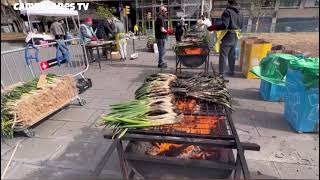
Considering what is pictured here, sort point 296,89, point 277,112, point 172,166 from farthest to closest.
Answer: point 277,112 → point 296,89 → point 172,166

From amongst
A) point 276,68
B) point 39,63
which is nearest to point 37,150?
point 39,63

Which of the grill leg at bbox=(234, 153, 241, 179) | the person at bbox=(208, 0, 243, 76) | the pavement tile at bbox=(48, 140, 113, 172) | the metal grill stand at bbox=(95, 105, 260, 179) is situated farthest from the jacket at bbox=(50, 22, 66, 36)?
the grill leg at bbox=(234, 153, 241, 179)

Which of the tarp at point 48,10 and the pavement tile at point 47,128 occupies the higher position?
the tarp at point 48,10

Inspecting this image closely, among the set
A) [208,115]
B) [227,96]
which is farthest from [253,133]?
[208,115]

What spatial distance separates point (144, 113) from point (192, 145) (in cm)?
57

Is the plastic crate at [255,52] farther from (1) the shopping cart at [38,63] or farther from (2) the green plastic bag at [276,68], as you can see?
(1) the shopping cart at [38,63]

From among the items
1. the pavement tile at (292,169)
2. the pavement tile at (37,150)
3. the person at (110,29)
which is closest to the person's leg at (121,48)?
the person at (110,29)

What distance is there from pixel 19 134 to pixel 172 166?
122 inches

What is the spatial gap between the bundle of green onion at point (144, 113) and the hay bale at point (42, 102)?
1.93m

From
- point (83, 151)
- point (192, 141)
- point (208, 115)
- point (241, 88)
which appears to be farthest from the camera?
point (241, 88)

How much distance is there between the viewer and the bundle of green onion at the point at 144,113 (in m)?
2.35

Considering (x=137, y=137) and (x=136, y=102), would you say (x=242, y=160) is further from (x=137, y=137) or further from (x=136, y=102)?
(x=136, y=102)

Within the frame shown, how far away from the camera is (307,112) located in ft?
12.7

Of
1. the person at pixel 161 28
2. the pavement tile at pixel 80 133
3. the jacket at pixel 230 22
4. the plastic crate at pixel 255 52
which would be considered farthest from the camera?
the person at pixel 161 28
